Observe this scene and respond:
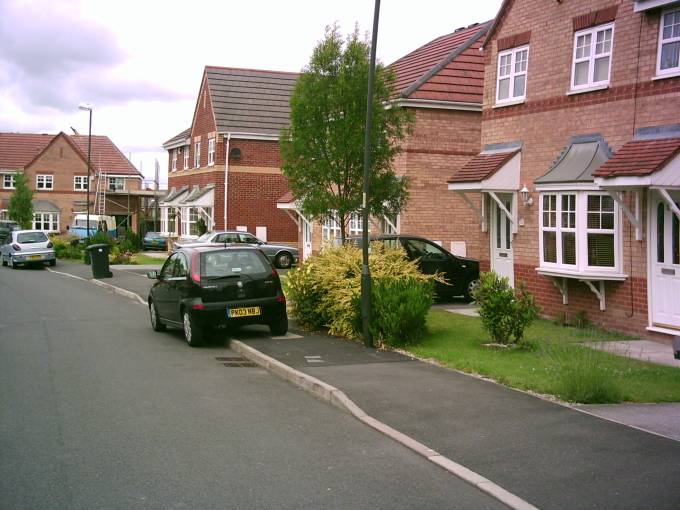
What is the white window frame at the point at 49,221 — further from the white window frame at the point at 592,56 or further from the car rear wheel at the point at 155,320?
the white window frame at the point at 592,56

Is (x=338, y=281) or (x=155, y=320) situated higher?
(x=338, y=281)

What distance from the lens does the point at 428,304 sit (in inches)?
494

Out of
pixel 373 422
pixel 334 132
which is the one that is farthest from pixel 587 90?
pixel 373 422

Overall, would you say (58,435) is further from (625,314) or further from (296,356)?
(625,314)

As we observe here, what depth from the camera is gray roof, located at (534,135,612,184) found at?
14.1 metres

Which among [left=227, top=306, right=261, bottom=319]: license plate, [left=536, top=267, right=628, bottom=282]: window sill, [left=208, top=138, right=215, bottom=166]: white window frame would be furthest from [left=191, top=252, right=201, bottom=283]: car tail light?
[left=208, top=138, right=215, bottom=166]: white window frame

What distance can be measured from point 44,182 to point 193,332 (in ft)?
211

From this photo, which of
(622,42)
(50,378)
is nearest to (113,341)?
(50,378)

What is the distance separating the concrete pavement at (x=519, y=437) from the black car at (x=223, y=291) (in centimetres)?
278

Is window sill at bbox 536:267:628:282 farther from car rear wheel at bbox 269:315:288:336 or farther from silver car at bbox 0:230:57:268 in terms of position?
silver car at bbox 0:230:57:268

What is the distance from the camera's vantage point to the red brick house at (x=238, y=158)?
39.2 m

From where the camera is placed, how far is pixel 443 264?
18.6 metres

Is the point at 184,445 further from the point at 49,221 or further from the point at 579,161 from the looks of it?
the point at 49,221

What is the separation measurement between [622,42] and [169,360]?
31.6 feet
